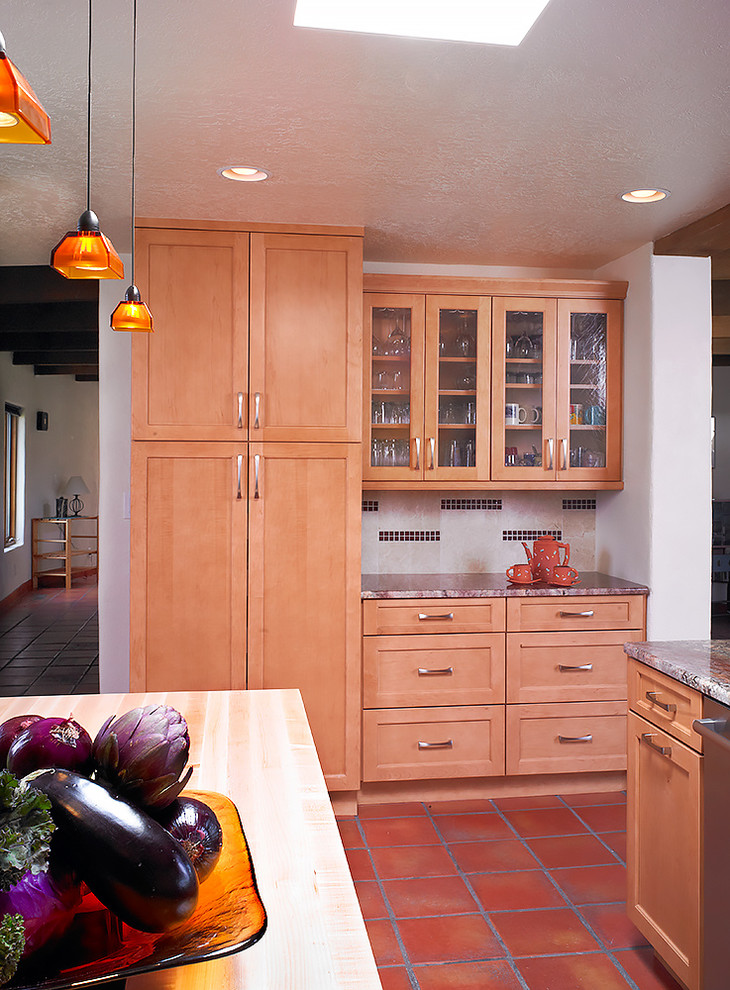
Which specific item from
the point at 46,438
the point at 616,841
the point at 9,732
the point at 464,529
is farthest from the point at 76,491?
the point at 9,732

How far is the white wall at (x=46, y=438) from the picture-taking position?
5102 millimetres

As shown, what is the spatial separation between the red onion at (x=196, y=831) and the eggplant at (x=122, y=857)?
10cm

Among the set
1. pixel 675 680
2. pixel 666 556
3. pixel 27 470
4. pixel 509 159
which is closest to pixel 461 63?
pixel 509 159

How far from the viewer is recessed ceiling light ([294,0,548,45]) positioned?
183cm

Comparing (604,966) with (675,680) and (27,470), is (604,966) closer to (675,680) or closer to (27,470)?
(675,680)

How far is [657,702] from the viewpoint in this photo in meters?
2.19

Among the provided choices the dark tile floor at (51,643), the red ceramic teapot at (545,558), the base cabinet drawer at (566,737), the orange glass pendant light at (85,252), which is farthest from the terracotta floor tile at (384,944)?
the dark tile floor at (51,643)

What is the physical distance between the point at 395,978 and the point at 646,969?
726 mm

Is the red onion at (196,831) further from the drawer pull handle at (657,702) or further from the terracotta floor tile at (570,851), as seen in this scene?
the terracotta floor tile at (570,851)

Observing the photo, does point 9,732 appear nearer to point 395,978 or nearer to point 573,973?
point 395,978

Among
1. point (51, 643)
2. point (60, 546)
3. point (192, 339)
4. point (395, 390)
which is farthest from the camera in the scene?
point (60, 546)

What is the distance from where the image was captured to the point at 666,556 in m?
3.72

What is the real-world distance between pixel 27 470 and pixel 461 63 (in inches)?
173

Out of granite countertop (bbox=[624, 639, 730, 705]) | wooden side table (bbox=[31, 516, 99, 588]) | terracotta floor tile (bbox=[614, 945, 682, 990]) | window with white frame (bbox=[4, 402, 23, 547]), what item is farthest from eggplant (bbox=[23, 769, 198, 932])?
window with white frame (bbox=[4, 402, 23, 547])
